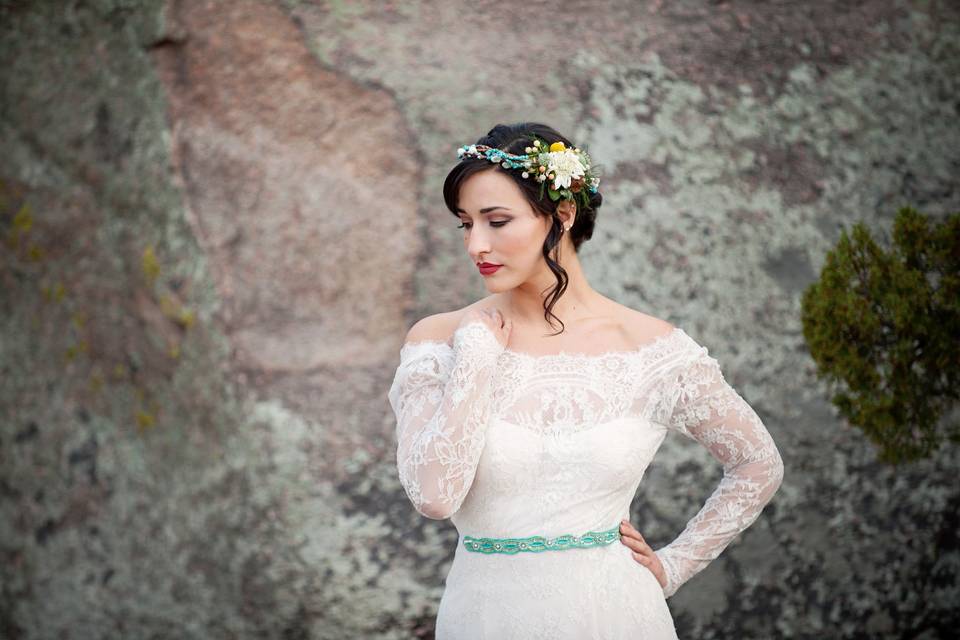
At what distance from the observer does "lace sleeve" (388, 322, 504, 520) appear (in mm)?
2693

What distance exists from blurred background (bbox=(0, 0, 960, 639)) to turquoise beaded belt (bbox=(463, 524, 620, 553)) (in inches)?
82.1

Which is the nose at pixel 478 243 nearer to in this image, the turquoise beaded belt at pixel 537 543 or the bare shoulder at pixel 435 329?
the bare shoulder at pixel 435 329

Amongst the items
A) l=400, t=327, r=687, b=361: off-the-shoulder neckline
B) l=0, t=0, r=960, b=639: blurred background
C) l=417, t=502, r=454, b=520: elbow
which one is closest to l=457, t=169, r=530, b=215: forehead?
l=400, t=327, r=687, b=361: off-the-shoulder neckline

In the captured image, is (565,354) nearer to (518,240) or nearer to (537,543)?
(518,240)

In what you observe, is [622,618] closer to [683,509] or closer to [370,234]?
[683,509]

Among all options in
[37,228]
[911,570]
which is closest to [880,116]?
[911,570]

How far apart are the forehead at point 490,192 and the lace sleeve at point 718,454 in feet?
2.28

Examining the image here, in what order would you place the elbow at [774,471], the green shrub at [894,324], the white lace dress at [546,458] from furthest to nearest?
the green shrub at [894,324]
the elbow at [774,471]
the white lace dress at [546,458]

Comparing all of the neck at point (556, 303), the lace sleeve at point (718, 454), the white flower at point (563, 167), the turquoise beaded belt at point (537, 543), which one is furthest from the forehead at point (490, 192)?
the turquoise beaded belt at point (537, 543)

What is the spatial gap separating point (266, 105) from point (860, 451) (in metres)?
3.55

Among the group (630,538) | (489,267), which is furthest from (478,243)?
(630,538)

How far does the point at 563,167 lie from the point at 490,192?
0.22 metres

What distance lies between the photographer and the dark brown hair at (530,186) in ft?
9.36

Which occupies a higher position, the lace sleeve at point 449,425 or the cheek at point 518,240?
the cheek at point 518,240
